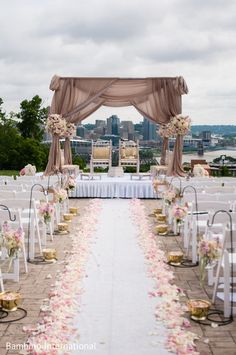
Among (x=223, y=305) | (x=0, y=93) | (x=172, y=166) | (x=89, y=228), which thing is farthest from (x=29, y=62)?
(x=223, y=305)

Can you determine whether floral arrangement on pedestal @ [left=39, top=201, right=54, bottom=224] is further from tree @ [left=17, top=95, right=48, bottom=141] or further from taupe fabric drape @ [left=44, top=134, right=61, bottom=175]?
tree @ [left=17, top=95, right=48, bottom=141]

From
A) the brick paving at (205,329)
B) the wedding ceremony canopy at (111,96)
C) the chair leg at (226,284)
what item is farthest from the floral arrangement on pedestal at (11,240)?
the wedding ceremony canopy at (111,96)

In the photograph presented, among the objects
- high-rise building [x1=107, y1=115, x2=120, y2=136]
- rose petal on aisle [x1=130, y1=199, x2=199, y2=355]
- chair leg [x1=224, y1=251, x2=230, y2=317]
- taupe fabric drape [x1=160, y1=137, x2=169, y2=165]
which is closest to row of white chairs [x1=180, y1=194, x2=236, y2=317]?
chair leg [x1=224, y1=251, x2=230, y2=317]

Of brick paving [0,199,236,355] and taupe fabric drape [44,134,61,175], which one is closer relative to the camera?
brick paving [0,199,236,355]

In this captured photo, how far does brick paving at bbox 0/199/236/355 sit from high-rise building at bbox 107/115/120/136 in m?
11.0

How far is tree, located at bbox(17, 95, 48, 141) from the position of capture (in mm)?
22422

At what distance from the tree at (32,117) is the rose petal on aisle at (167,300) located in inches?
618

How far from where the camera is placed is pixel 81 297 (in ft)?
15.8

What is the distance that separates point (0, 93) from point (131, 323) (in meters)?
20.3

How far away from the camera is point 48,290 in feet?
16.7

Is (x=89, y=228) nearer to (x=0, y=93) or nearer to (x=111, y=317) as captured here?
(x=111, y=317)

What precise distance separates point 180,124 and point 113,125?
17.4 ft

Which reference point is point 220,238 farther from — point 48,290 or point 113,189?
point 113,189

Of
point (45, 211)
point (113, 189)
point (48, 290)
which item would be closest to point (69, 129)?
point (113, 189)
